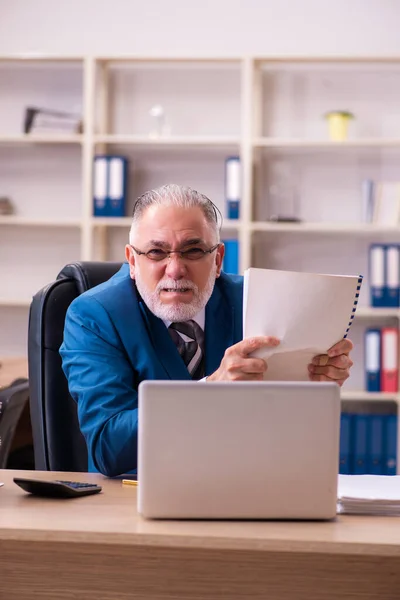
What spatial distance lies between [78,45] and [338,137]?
150 cm

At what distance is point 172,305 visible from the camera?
5.90 ft

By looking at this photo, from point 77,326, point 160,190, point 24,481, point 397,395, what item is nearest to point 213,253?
point 160,190

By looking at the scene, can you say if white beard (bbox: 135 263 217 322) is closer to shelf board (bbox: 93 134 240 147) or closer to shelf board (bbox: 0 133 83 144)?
shelf board (bbox: 93 134 240 147)

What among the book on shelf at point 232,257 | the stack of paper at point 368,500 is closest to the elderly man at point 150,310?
the stack of paper at point 368,500

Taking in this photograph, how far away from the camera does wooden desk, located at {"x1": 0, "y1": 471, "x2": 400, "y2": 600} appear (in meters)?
1.02

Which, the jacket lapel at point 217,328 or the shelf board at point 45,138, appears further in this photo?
the shelf board at point 45,138

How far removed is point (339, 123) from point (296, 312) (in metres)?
3.22

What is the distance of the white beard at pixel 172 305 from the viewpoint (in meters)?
1.78

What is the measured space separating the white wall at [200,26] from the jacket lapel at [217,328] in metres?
2.72

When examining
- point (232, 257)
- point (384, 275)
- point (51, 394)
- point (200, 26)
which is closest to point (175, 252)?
point (51, 394)

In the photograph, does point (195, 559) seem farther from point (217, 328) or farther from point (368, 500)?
point (217, 328)

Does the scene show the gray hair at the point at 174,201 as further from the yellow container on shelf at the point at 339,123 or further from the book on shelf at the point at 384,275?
the yellow container on shelf at the point at 339,123

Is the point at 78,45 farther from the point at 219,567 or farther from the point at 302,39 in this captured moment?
the point at 219,567

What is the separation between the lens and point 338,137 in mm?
4301
